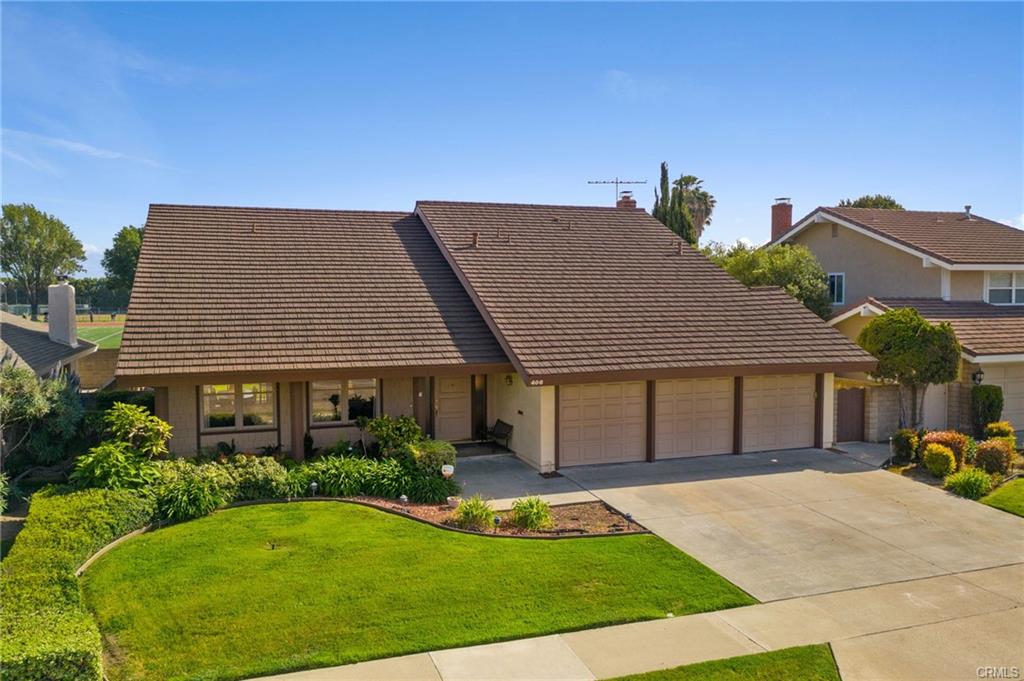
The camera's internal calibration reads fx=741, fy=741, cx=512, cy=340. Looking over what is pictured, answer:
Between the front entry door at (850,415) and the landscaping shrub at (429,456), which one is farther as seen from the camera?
the front entry door at (850,415)

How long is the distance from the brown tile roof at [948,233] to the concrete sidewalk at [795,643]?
1707cm

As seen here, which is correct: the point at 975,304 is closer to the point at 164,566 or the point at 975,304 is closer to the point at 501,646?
the point at 501,646

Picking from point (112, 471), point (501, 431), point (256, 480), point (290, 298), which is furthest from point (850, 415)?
point (112, 471)

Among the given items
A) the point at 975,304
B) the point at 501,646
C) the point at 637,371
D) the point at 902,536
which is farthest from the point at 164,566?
the point at 975,304

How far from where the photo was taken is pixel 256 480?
13594mm

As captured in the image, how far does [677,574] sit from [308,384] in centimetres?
987

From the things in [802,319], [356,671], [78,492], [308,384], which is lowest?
[356,671]

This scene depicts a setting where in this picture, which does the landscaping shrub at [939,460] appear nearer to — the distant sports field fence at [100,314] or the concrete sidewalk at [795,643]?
the concrete sidewalk at [795,643]

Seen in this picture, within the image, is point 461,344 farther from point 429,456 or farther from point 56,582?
Answer: point 56,582

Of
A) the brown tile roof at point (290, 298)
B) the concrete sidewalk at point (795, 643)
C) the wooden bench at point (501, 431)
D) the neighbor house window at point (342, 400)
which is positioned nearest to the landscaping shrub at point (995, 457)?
the concrete sidewalk at point (795, 643)

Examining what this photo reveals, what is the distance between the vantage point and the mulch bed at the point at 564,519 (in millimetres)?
12148

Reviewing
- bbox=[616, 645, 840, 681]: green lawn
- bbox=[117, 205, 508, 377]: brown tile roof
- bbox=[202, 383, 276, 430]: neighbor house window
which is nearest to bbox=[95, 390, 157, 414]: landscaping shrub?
bbox=[202, 383, 276, 430]: neighbor house window

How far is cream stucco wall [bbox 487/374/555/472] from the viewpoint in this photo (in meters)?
16.2

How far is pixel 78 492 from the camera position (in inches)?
473
